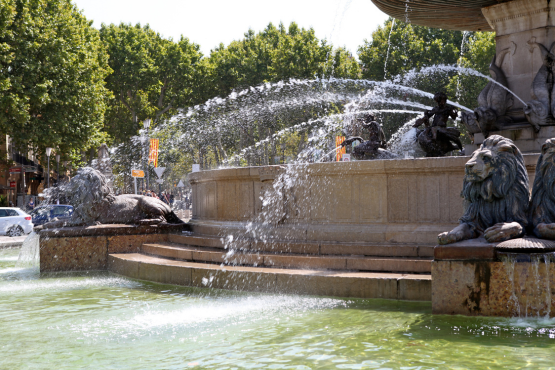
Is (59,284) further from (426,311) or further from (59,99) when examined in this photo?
(59,99)

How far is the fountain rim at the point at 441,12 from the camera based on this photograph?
12.4 meters

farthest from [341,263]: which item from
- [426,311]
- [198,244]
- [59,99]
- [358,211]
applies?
[59,99]

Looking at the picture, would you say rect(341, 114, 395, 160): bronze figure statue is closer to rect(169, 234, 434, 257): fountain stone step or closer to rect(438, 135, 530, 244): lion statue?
rect(169, 234, 434, 257): fountain stone step

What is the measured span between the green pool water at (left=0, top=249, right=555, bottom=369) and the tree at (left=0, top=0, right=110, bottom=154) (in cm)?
2378

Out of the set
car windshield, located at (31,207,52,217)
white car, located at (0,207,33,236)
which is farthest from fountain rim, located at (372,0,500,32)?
car windshield, located at (31,207,52,217)

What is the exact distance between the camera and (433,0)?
40.7 ft

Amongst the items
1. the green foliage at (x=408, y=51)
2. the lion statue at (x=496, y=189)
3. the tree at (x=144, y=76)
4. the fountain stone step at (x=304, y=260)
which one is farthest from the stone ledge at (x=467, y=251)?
the tree at (x=144, y=76)

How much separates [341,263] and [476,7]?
6684 mm

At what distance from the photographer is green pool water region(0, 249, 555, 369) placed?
512 centimetres

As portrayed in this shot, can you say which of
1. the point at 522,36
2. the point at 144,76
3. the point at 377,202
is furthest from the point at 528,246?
the point at 144,76

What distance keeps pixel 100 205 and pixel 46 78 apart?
69.8 feet

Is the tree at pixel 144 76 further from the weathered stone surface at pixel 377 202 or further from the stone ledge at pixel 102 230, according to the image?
the weathered stone surface at pixel 377 202

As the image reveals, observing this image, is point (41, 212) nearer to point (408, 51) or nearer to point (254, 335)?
point (254, 335)

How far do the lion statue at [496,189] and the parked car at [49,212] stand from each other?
67.7 ft
